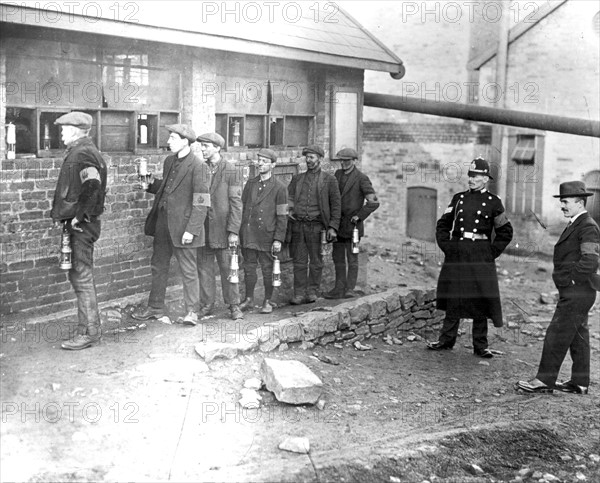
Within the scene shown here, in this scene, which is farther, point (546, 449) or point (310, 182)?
point (310, 182)

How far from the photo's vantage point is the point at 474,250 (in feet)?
32.4

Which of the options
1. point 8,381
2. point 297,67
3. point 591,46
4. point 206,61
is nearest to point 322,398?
point 8,381

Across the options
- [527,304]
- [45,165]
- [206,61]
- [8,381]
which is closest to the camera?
[8,381]

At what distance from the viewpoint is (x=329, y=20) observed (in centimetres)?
1313

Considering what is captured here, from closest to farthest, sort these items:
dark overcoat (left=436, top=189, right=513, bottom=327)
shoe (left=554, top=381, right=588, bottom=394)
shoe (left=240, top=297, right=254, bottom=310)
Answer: shoe (left=554, top=381, right=588, bottom=394), dark overcoat (left=436, top=189, right=513, bottom=327), shoe (left=240, top=297, right=254, bottom=310)

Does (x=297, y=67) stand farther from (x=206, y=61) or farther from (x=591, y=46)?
(x=591, y=46)

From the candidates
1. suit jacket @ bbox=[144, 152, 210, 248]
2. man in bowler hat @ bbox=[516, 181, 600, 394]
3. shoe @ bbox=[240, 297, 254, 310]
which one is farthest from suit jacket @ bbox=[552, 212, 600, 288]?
suit jacket @ bbox=[144, 152, 210, 248]

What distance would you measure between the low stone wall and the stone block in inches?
25.9

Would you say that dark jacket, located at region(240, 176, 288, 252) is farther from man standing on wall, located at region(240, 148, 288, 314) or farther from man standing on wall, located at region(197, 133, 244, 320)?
man standing on wall, located at region(197, 133, 244, 320)

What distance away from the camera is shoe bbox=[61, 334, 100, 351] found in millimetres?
7926

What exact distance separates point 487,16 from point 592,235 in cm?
1480

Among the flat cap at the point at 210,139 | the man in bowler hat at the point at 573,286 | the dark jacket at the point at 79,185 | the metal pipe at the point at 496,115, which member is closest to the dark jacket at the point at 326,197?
the flat cap at the point at 210,139

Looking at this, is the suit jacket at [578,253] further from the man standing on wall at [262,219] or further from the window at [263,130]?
the window at [263,130]

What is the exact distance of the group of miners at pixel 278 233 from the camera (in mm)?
7898
